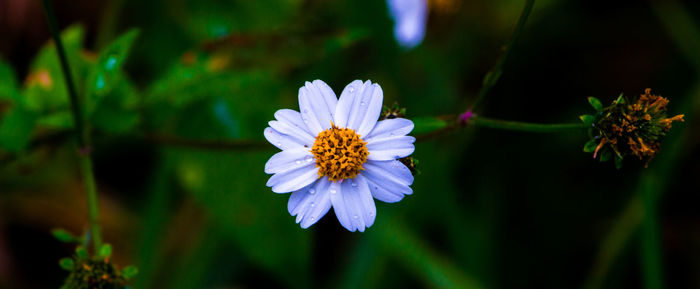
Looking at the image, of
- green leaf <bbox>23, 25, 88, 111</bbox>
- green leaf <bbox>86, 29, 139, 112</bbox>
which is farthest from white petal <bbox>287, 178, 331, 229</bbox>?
green leaf <bbox>23, 25, 88, 111</bbox>

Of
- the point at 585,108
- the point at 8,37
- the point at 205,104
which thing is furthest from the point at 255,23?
the point at 585,108

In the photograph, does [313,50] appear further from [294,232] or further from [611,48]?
[611,48]

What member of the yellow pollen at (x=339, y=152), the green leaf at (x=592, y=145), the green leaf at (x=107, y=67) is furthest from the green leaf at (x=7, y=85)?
the green leaf at (x=592, y=145)

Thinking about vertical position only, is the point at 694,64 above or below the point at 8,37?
below

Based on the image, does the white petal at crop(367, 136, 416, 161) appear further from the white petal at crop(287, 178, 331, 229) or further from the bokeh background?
the bokeh background

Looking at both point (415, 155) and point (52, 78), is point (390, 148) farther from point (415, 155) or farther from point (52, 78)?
point (52, 78)

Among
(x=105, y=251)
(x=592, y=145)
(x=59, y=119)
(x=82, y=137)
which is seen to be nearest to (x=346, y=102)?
(x=592, y=145)

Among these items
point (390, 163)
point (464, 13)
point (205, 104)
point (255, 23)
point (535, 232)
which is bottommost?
point (390, 163)
